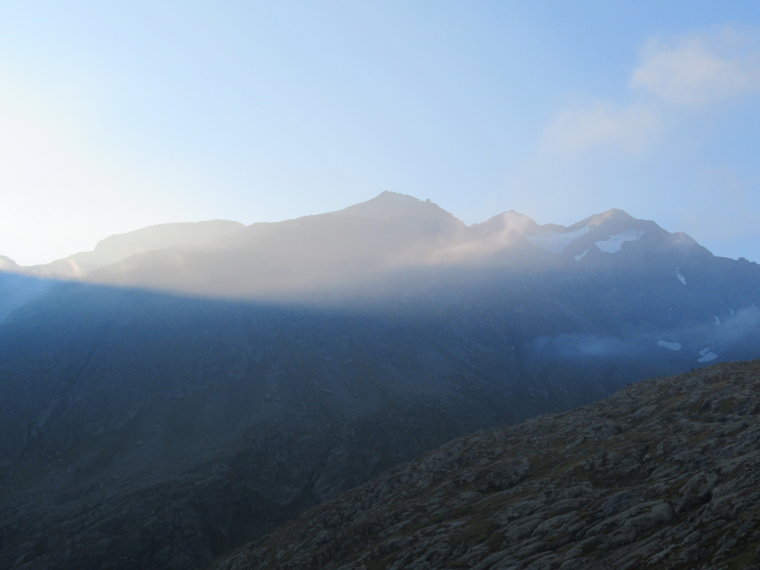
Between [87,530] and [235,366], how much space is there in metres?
74.9

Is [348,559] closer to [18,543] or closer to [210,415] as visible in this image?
[18,543]

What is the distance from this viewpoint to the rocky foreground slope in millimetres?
46219

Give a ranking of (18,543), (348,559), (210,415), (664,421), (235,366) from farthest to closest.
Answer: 1. (235,366)
2. (210,415)
3. (18,543)
4. (664,421)
5. (348,559)

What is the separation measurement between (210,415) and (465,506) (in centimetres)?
10612

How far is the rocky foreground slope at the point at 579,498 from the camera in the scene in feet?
152

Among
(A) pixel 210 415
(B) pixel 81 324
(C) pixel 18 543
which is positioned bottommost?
(C) pixel 18 543

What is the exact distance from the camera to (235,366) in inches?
7387

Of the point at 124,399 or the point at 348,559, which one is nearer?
the point at 348,559

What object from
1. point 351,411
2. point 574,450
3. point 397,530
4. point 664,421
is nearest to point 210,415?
point 351,411

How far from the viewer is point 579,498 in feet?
207

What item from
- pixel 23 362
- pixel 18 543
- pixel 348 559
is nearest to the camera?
pixel 348 559

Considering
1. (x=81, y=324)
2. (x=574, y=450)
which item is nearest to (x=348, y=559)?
(x=574, y=450)

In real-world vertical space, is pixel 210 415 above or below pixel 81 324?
below

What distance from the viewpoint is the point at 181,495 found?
128875 mm
